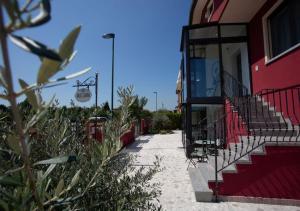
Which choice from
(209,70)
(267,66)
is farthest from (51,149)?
(209,70)

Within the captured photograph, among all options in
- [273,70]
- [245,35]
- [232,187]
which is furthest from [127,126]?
[245,35]

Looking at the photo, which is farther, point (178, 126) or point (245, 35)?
point (178, 126)

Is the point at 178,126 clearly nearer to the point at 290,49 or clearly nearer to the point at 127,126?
the point at 290,49

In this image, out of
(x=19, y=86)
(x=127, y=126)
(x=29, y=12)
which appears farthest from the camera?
(x=127, y=126)

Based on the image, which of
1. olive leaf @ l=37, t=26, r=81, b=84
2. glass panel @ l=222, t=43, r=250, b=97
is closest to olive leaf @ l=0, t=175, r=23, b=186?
olive leaf @ l=37, t=26, r=81, b=84

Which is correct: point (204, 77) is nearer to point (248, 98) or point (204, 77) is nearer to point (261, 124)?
point (248, 98)

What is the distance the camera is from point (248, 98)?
298 inches

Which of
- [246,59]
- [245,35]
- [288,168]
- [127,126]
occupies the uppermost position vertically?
[245,35]

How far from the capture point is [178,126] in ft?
101

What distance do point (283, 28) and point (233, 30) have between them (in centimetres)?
320

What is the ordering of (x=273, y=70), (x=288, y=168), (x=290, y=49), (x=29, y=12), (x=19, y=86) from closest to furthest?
(x=29, y=12), (x=19, y=86), (x=288, y=168), (x=290, y=49), (x=273, y=70)

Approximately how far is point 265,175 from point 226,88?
5381 mm

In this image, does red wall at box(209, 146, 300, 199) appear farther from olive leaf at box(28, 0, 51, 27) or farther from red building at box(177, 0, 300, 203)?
olive leaf at box(28, 0, 51, 27)

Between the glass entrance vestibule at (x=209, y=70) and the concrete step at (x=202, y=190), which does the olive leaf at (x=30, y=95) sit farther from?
the glass entrance vestibule at (x=209, y=70)
